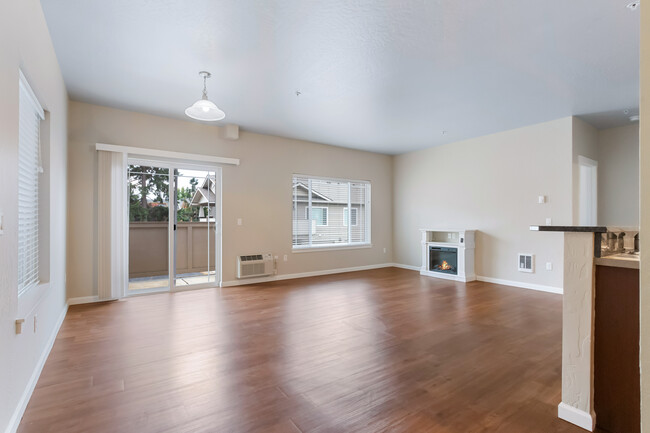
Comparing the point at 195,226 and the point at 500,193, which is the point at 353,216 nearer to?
the point at 500,193

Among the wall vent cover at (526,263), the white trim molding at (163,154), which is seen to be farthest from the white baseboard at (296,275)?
the wall vent cover at (526,263)

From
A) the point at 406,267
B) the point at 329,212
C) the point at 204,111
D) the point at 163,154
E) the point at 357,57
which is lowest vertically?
the point at 406,267

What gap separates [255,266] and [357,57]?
158 inches

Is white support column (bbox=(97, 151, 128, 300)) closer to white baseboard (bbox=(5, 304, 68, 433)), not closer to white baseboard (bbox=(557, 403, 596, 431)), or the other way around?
white baseboard (bbox=(5, 304, 68, 433))

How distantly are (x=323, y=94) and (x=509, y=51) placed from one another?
2.10m

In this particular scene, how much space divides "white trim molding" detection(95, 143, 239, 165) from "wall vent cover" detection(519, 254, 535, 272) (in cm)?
521

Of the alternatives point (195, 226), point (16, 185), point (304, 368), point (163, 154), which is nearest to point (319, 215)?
point (195, 226)

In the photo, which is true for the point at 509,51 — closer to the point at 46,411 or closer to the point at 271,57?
the point at 271,57

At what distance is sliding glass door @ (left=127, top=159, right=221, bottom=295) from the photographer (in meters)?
5.23

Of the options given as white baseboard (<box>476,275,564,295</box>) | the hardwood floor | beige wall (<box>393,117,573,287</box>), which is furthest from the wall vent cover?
the hardwood floor

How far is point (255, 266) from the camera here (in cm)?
602

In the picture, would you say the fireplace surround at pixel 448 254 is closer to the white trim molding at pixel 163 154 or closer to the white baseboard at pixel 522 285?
the white baseboard at pixel 522 285

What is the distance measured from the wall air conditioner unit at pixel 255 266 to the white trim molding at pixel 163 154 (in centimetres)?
173

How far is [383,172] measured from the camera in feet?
26.5
